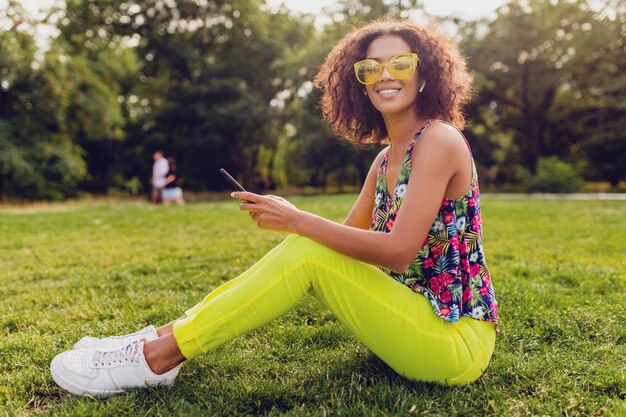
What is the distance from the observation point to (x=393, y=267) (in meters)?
1.96

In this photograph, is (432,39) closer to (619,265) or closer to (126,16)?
(619,265)

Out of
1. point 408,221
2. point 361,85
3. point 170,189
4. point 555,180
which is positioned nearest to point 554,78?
point 555,180

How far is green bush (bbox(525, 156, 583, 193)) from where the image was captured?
73.7ft

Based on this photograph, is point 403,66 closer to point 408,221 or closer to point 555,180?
point 408,221

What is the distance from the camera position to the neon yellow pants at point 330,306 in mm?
1917

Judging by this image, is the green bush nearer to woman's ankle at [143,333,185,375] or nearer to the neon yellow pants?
the neon yellow pants

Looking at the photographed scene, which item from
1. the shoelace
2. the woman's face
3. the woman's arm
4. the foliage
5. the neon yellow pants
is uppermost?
the foliage

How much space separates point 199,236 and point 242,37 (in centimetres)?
2543

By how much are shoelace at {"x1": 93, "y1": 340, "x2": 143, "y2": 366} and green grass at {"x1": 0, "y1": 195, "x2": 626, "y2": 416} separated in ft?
0.54

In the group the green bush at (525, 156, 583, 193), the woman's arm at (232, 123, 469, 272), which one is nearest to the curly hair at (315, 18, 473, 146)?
the woman's arm at (232, 123, 469, 272)

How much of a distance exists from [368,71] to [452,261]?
939 millimetres

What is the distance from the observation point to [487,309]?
2.15m

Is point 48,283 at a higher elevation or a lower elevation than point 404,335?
lower

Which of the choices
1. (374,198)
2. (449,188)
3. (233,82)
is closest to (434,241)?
(449,188)
